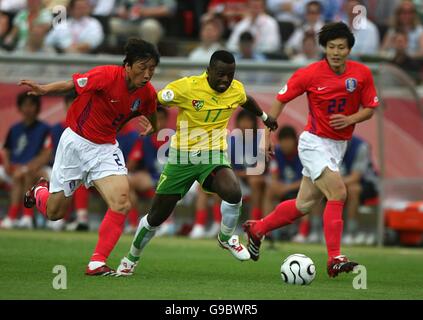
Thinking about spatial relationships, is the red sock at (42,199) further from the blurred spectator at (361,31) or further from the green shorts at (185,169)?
the blurred spectator at (361,31)

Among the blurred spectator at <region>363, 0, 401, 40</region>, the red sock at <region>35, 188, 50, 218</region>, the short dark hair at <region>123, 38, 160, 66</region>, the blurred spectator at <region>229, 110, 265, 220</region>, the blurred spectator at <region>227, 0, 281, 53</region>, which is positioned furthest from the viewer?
the blurred spectator at <region>363, 0, 401, 40</region>

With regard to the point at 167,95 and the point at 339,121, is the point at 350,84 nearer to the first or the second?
the point at 339,121

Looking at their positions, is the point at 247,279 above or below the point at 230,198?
below

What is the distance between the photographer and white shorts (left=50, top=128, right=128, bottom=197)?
10594 mm

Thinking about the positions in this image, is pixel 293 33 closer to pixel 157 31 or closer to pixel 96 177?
pixel 157 31

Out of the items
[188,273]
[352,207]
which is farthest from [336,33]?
[352,207]

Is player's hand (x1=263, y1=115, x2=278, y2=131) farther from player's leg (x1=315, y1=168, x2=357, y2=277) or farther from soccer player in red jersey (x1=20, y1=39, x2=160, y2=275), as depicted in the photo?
soccer player in red jersey (x1=20, y1=39, x2=160, y2=275)

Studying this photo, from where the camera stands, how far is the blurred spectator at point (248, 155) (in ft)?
53.4

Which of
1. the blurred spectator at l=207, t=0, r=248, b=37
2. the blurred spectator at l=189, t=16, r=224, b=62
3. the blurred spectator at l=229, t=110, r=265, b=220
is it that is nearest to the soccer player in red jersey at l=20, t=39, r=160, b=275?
the blurred spectator at l=229, t=110, r=265, b=220

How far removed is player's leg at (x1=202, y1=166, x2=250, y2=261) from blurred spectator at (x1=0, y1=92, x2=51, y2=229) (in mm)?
6643

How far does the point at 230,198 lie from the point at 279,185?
6096mm

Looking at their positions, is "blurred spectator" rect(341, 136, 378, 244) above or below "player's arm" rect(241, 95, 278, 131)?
below
